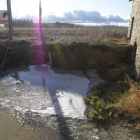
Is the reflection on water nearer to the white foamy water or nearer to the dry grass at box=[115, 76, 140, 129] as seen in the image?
the white foamy water

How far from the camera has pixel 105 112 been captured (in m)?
3.93

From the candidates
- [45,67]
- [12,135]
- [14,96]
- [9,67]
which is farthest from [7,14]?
[12,135]

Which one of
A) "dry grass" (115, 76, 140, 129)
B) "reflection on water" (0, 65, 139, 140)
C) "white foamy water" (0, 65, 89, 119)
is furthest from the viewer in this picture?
"white foamy water" (0, 65, 89, 119)

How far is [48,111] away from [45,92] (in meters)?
1.29

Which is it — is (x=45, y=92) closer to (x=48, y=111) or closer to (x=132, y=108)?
(x=48, y=111)

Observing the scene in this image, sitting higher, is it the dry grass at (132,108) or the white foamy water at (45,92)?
the dry grass at (132,108)

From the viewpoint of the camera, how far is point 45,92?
17.2 feet

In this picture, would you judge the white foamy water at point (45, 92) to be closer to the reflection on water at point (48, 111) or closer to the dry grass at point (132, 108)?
the reflection on water at point (48, 111)

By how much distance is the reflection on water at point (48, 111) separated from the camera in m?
3.16

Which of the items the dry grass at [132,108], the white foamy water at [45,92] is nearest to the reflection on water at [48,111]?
the white foamy water at [45,92]

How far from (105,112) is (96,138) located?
1032mm

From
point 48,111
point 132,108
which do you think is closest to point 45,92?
point 48,111

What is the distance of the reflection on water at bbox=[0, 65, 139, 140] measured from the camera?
316 centimetres

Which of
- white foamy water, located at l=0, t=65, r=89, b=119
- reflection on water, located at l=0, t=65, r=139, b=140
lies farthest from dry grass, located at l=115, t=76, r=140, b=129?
white foamy water, located at l=0, t=65, r=89, b=119
